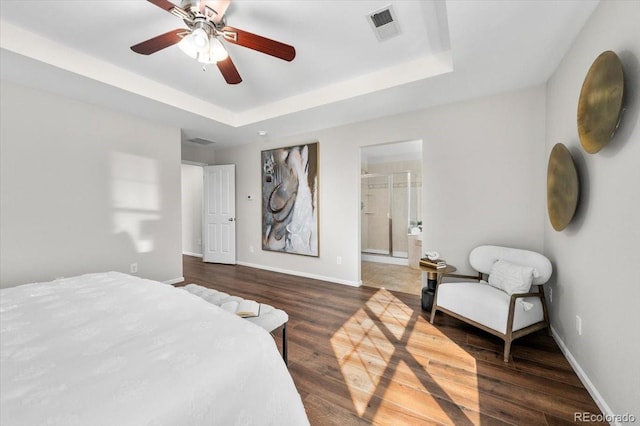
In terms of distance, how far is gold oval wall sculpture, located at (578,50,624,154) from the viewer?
135cm

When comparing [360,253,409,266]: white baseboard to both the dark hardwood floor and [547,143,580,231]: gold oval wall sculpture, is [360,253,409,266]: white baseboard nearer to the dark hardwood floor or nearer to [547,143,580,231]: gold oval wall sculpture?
the dark hardwood floor

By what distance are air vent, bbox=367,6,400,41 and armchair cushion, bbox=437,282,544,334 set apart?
→ 7.81ft

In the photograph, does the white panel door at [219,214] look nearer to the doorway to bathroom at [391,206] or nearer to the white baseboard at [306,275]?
the white baseboard at [306,275]

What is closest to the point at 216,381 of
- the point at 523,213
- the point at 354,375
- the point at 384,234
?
the point at 354,375

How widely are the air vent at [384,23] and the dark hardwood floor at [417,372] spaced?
268 cm

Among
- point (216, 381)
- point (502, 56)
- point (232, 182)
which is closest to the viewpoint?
point (216, 381)

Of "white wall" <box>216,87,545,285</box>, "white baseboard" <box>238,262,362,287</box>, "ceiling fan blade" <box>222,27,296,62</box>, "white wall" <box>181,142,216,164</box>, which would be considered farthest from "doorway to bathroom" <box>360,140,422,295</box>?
"ceiling fan blade" <box>222,27,296,62</box>

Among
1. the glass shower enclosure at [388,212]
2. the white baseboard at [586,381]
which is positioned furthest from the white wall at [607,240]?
the glass shower enclosure at [388,212]

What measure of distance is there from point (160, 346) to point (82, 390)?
262mm

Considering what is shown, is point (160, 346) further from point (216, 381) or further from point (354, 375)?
point (354, 375)

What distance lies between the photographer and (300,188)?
434 cm

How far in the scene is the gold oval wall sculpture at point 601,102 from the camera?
4.43 ft

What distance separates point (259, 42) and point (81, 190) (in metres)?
2.84

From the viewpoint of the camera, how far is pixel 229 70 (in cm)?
209
